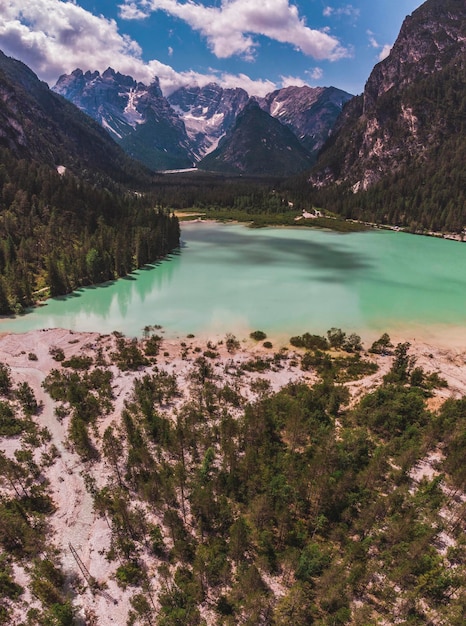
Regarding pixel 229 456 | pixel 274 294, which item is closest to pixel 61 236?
pixel 274 294

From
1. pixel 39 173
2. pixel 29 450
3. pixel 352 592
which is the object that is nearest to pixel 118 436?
pixel 29 450

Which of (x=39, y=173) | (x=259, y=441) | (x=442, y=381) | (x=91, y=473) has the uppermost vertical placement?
(x=39, y=173)

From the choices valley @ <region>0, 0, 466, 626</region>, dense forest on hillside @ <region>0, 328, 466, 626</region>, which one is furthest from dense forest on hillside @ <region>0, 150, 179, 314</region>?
dense forest on hillside @ <region>0, 328, 466, 626</region>

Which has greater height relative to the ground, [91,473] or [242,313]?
[242,313]

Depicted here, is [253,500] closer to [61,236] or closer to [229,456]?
[229,456]

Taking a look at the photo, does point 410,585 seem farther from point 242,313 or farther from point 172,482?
point 242,313

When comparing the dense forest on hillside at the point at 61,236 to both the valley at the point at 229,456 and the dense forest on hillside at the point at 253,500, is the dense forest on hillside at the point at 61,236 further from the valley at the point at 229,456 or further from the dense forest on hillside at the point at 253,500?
the dense forest on hillside at the point at 253,500

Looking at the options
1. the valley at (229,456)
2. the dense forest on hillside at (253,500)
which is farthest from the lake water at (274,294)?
the dense forest on hillside at (253,500)
